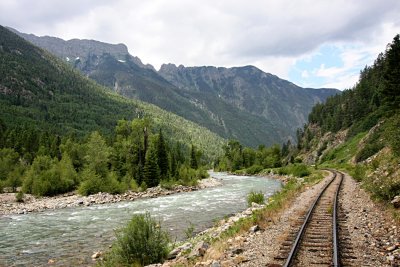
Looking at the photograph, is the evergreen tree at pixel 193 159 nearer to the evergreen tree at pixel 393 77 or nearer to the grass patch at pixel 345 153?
the grass patch at pixel 345 153

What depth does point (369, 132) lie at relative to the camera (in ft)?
284

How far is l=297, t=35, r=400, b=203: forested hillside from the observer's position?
2553cm

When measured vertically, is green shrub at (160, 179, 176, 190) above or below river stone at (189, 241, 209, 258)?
below

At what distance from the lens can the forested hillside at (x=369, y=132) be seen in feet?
83.8

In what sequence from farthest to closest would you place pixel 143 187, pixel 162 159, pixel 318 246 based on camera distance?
pixel 162 159
pixel 143 187
pixel 318 246

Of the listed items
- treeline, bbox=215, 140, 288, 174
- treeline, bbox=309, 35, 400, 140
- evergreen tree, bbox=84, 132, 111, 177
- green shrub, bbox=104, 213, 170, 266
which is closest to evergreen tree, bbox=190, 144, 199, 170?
treeline, bbox=215, 140, 288, 174

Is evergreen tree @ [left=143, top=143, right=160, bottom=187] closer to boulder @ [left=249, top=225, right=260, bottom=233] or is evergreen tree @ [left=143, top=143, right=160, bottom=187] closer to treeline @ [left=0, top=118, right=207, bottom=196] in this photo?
treeline @ [left=0, top=118, right=207, bottom=196]

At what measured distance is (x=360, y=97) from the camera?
420 feet

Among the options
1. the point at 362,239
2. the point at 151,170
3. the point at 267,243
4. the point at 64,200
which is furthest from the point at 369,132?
the point at 267,243

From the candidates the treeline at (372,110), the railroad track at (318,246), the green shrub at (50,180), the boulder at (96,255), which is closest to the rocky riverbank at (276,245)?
the railroad track at (318,246)

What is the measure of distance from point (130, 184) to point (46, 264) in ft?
141

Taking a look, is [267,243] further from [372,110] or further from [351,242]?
[372,110]

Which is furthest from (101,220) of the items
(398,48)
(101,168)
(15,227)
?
(398,48)

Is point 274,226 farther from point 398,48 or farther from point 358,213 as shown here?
point 398,48
